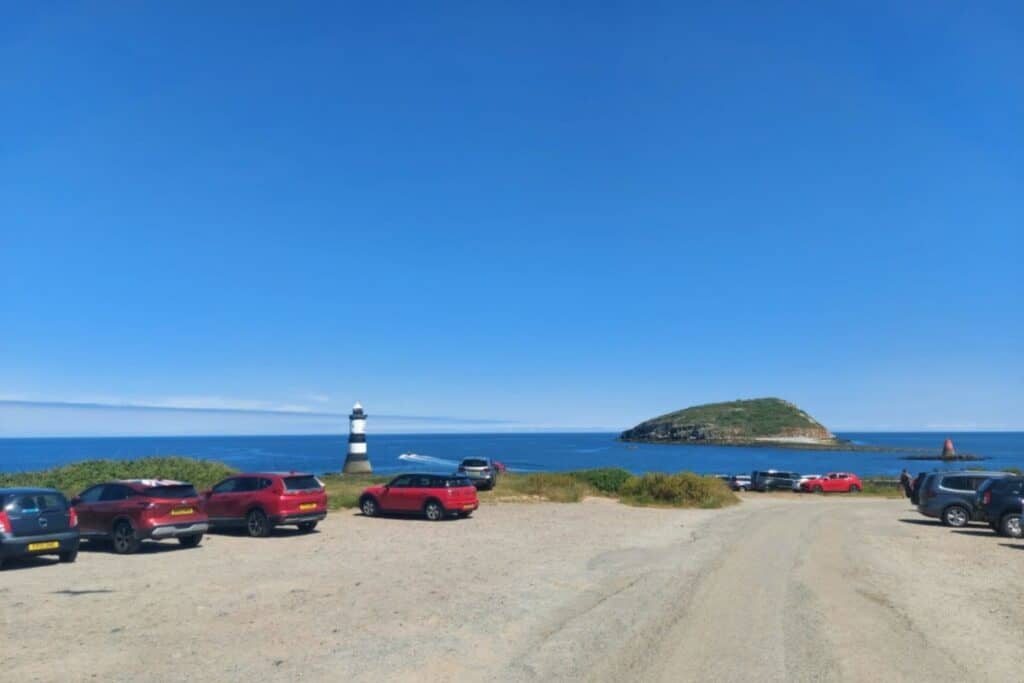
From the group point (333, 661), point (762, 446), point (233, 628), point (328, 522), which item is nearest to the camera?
point (333, 661)

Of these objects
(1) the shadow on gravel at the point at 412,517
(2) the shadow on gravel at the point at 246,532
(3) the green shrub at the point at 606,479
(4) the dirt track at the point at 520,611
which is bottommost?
(2) the shadow on gravel at the point at 246,532

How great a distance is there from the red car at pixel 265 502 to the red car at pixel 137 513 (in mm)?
2678

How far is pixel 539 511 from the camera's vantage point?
101 feet

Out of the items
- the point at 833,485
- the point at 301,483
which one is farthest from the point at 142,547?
the point at 833,485

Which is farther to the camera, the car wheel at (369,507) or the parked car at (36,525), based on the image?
the car wheel at (369,507)

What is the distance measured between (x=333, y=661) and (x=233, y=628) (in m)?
2.40

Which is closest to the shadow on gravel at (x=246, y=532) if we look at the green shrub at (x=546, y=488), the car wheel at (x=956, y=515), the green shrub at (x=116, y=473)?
the green shrub at (x=116, y=473)

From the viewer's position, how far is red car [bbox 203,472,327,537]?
858 inches

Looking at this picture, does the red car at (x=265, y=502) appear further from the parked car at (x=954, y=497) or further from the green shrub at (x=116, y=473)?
the parked car at (x=954, y=497)

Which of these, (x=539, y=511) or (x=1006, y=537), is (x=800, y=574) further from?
(x=539, y=511)

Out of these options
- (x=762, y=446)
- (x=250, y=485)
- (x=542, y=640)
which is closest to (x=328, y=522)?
Result: (x=250, y=485)

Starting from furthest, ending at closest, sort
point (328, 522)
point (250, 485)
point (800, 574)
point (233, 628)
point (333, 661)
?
point (328, 522) → point (250, 485) → point (800, 574) → point (233, 628) → point (333, 661)

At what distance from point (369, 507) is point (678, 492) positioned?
49.8ft

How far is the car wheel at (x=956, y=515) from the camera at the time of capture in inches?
1059
